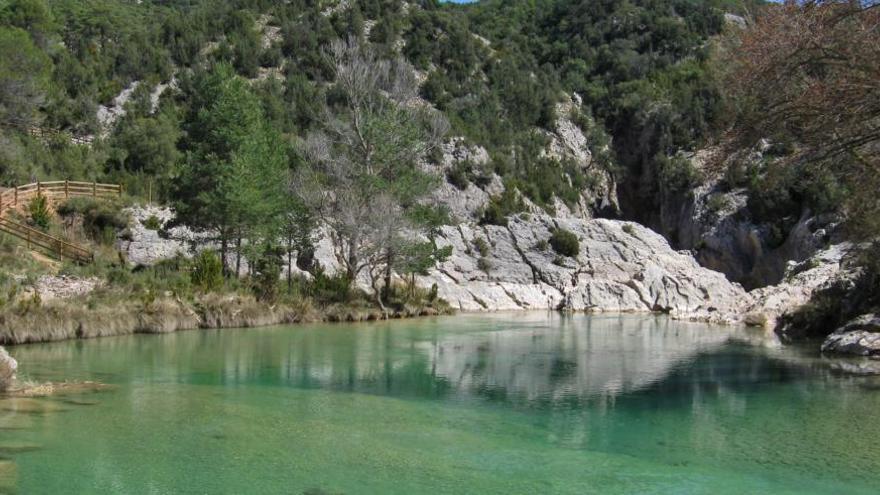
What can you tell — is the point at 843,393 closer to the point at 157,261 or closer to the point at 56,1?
the point at 157,261

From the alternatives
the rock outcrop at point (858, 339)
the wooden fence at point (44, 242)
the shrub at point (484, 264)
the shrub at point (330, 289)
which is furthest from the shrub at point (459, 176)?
the rock outcrop at point (858, 339)

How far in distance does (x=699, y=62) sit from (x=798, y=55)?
7582 centimetres

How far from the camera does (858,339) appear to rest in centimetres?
2298

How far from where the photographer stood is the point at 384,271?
136ft

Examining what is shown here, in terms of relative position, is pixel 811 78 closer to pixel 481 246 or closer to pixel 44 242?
pixel 44 242

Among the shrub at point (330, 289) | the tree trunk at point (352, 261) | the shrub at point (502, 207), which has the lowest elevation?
the shrub at point (330, 289)

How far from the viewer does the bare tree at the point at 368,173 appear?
3975 cm

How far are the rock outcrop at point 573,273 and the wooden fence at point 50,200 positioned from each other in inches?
739

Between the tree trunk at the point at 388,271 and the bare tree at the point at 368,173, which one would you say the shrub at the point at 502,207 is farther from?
the tree trunk at the point at 388,271

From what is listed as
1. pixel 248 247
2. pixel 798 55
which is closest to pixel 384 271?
pixel 248 247

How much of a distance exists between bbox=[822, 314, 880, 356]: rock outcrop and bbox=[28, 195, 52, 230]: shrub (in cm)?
3251

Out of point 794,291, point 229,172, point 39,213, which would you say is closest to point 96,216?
point 39,213

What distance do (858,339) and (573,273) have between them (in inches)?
1206

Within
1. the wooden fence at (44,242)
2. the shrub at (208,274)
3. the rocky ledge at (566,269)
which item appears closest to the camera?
the shrub at (208,274)
